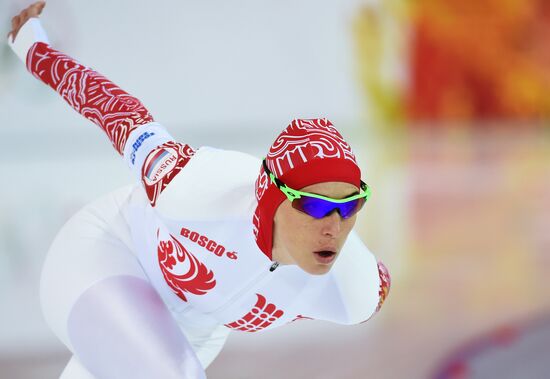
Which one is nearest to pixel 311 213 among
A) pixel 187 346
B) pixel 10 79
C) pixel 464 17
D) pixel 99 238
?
pixel 187 346

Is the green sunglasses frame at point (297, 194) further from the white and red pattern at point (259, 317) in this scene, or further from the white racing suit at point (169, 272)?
the white and red pattern at point (259, 317)

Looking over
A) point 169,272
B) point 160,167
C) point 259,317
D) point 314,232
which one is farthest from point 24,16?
point 314,232

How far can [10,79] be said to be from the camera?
489cm

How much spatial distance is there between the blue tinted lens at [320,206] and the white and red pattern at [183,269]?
0.38 meters

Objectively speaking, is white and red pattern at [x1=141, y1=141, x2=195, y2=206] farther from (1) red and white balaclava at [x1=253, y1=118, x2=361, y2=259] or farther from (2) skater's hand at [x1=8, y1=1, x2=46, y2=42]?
(2) skater's hand at [x1=8, y1=1, x2=46, y2=42]

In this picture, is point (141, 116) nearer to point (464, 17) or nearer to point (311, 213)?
point (311, 213)

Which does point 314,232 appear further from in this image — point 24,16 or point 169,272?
point 24,16

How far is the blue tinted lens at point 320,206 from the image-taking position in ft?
5.74

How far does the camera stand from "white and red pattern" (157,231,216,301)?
2041 millimetres

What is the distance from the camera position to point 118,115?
2283 mm

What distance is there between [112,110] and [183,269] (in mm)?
523

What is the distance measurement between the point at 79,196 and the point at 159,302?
8.75 ft

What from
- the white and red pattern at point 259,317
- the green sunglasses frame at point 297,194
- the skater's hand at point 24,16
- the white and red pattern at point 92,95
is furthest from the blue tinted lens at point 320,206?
the skater's hand at point 24,16

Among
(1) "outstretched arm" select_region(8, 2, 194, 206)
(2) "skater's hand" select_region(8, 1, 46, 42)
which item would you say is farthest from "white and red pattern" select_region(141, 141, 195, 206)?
(2) "skater's hand" select_region(8, 1, 46, 42)
